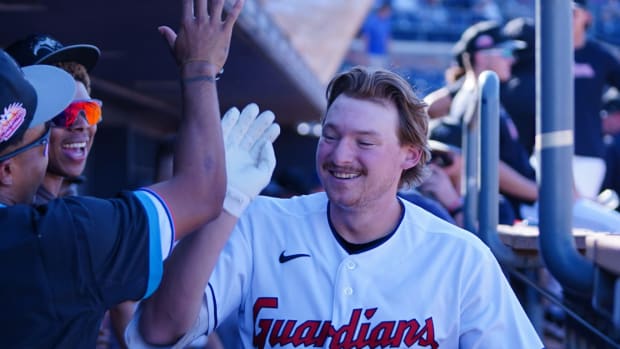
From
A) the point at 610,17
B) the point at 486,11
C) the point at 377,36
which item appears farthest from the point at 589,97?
the point at 610,17

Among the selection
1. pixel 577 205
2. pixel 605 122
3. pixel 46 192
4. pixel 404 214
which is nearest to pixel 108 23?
pixel 46 192

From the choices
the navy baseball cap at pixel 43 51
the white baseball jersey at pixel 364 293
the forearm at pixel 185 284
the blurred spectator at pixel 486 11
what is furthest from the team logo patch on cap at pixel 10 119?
the blurred spectator at pixel 486 11

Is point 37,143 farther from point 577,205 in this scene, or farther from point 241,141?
point 577,205

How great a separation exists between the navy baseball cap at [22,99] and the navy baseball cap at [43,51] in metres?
0.89

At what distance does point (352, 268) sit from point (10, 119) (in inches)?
39.1

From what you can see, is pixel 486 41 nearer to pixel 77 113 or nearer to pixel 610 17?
pixel 77 113

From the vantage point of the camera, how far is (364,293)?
2.54 m

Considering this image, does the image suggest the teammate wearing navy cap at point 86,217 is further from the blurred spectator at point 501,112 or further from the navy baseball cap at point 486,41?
the navy baseball cap at point 486,41

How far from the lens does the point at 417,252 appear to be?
261cm

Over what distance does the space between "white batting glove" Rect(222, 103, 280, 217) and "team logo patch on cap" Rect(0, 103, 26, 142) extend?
1.86 feet

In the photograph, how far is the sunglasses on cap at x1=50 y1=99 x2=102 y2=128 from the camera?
10.7 feet

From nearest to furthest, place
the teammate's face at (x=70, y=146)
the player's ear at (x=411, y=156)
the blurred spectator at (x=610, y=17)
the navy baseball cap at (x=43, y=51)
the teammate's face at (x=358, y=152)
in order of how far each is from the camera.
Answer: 1. the teammate's face at (x=358, y=152)
2. the player's ear at (x=411, y=156)
3. the navy baseball cap at (x=43, y=51)
4. the teammate's face at (x=70, y=146)
5. the blurred spectator at (x=610, y=17)

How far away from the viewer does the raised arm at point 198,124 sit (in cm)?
211

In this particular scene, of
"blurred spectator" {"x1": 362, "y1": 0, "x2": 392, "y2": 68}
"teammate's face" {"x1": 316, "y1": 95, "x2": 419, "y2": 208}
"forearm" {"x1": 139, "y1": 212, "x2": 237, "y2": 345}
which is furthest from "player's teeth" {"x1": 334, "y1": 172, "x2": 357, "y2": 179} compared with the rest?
"blurred spectator" {"x1": 362, "y1": 0, "x2": 392, "y2": 68}
